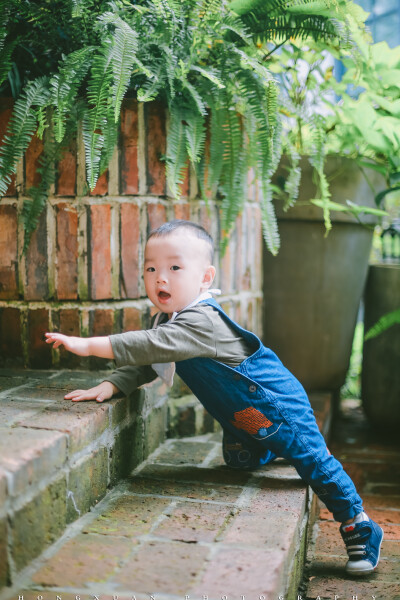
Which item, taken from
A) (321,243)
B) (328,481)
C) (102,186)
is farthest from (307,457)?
(321,243)

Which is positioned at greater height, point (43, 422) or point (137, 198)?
point (137, 198)

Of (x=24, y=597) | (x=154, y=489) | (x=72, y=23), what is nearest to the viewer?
(x=24, y=597)

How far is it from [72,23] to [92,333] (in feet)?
3.35

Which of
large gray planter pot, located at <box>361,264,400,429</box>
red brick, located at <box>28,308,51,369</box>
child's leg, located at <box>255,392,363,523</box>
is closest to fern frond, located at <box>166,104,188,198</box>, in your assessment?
red brick, located at <box>28,308,51,369</box>

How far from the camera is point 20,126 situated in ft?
5.75

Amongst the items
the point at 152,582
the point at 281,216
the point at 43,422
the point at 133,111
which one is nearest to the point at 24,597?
the point at 152,582

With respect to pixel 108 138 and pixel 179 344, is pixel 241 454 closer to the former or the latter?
pixel 179 344

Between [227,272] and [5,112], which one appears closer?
[5,112]

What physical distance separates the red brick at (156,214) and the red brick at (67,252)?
26 cm

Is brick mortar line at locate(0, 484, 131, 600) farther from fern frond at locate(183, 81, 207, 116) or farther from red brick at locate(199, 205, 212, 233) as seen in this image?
fern frond at locate(183, 81, 207, 116)

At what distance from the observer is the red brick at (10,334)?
2.08 metres

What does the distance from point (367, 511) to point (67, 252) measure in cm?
145

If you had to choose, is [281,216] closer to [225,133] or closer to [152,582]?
[225,133]

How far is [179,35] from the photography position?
6.34ft
